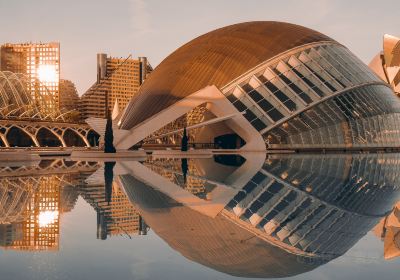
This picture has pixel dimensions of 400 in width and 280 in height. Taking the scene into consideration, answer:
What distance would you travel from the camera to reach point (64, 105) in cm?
16225

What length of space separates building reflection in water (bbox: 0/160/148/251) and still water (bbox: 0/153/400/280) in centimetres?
2

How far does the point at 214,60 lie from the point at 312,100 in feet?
33.7

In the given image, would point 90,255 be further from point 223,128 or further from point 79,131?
point 79,131

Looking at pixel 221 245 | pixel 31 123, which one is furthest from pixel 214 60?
pixel 221 245

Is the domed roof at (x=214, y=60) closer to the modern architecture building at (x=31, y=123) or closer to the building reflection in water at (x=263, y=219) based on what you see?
the modern architecture building at (x=31, y=123)

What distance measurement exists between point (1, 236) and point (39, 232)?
542 millimetres

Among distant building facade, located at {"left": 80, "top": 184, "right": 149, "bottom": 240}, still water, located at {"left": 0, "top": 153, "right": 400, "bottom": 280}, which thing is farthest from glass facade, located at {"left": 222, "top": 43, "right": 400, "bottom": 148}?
distant building facade, located at {"left": 80, "top": 184, "right": 149, "bottom": 240}

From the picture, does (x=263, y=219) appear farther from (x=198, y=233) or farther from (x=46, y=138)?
(x=46, y=138)

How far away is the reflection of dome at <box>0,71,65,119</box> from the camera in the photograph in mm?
69750

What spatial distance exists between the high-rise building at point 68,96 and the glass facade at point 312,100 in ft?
415

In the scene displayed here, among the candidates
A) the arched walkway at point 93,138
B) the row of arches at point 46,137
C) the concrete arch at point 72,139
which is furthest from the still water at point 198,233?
the concrete arch at point 72,139

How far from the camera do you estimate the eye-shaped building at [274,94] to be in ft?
130

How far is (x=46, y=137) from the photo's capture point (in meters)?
71.9

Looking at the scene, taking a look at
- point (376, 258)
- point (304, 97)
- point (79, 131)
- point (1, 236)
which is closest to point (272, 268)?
point (376, 258)
